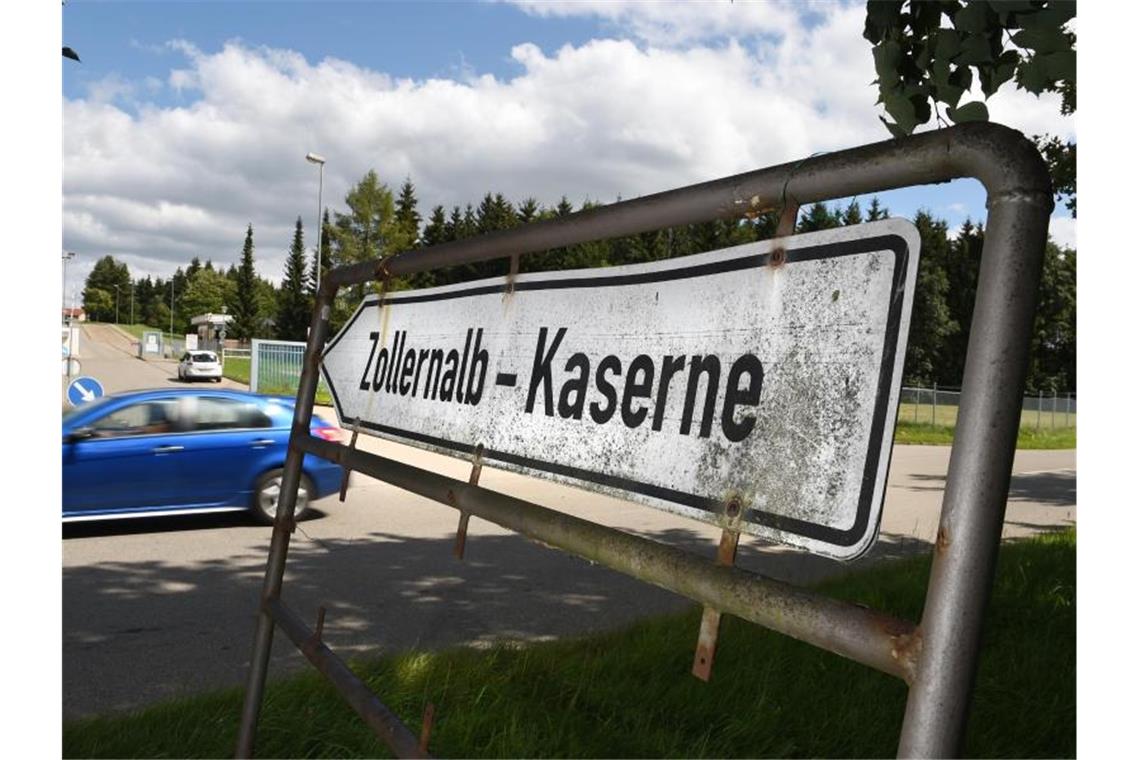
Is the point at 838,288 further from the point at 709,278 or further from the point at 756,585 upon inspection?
the point at 756,585

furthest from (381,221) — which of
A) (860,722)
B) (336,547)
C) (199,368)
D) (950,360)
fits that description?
(860,722)

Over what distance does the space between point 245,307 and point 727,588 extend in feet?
311

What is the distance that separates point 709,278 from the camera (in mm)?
1151

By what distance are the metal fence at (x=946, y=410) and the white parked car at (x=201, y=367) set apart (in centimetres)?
2807

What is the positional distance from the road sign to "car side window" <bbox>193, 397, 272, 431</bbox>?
185 inches

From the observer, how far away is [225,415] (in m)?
8.53

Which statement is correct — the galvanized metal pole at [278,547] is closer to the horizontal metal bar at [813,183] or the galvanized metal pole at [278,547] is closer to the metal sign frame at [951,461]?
the horizontal metal bar at [813,183]

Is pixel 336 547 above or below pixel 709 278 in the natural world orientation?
below

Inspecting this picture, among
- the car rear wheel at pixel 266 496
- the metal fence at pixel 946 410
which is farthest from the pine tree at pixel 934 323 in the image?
the car rear wheel at pixel 266 496

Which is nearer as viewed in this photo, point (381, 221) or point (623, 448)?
point (623, 448)

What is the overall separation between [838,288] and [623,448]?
41cm

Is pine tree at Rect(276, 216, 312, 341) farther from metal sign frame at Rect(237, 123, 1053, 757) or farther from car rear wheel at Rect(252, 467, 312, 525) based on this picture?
metal sign frame at Rect(237, 123, 1053, 757)

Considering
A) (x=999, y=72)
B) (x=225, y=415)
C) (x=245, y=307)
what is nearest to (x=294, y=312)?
(x=245, y=307)

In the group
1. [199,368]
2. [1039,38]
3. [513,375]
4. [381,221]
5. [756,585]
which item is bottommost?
[199,368]
